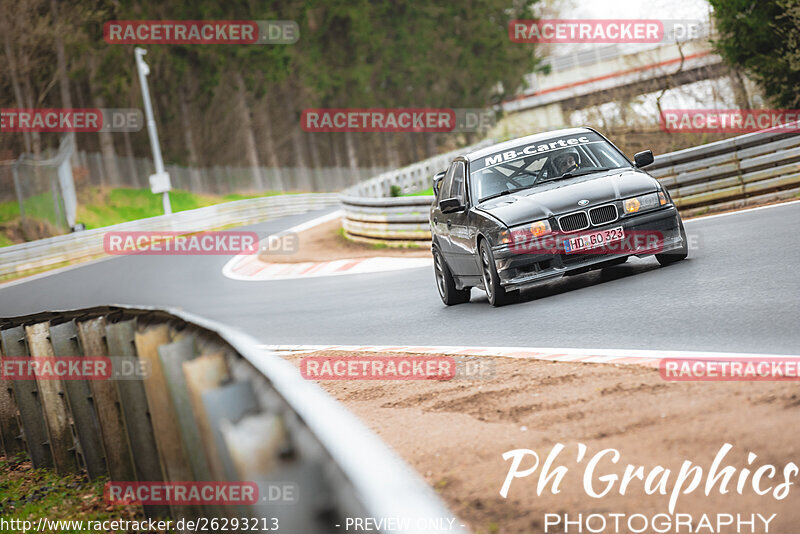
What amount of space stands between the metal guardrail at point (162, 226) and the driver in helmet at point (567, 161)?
23677mm

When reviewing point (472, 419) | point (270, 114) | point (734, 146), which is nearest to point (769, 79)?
point (734, 146)

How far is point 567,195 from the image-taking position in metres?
10.1

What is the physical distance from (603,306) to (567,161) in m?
2.37

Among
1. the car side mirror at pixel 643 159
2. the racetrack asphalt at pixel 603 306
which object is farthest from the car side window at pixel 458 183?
the car side mirror at pixel 643 159

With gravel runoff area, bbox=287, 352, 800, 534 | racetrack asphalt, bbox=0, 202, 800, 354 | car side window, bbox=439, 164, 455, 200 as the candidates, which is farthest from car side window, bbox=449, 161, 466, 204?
gravel runoff area, bbox=287, 352, 800, 534

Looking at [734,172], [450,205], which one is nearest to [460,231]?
[450,205]

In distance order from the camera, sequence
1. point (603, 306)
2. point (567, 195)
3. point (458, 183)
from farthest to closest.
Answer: point (458, 183)
point (567, 195)
point (603, 306)

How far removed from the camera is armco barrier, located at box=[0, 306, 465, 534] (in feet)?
7.86

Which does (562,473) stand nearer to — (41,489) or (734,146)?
(41,489)

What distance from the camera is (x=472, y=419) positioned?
5828 millimetres

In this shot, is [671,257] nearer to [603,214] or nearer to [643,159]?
[643,159]

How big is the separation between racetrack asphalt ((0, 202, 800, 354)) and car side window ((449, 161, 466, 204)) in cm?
125

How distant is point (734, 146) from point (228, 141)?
159 feet

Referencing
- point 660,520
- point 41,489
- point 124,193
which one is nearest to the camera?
point 660,520
